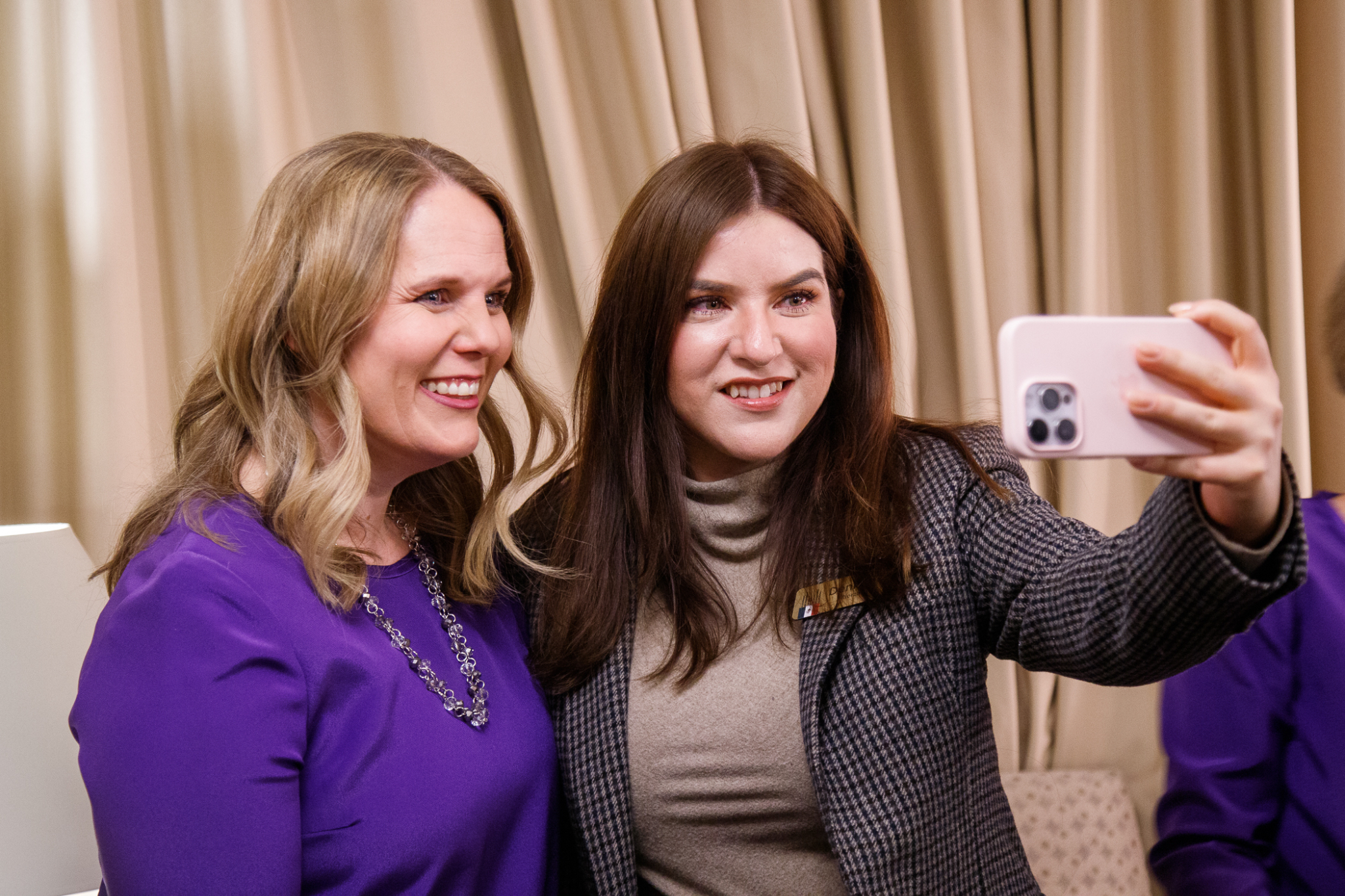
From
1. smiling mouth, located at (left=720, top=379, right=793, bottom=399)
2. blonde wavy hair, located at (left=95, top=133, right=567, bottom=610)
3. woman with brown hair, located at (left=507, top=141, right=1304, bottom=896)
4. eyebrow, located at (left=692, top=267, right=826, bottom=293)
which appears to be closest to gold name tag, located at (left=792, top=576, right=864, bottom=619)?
woman with brown hair, located at (left=507, top=141, right=1304, bottom=896)

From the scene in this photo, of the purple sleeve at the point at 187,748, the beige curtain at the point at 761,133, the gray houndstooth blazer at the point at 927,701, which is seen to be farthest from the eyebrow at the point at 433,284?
the beige curtain at the point at 761,133

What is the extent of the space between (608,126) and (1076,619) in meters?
1.35

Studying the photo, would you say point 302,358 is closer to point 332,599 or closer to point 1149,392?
point 332,599

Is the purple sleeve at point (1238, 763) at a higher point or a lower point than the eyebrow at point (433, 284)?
lower

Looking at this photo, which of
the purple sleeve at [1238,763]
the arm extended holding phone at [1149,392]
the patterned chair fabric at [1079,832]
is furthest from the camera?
the patterned chair fabric at [1079,832]

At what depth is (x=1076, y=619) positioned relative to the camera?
0.96 metres

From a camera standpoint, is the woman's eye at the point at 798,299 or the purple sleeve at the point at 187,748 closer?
the purple sleeve at the point at 187,748

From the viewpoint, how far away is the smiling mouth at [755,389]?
1.22 m

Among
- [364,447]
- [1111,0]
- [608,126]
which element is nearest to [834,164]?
[608,126]

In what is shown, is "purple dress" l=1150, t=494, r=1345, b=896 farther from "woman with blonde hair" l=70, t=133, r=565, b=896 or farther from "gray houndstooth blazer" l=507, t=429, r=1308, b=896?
"woman with blonde hair" l=70, t=133, r=565, b=896

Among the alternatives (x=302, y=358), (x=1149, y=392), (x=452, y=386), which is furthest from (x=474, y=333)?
(x=1149, y=392)

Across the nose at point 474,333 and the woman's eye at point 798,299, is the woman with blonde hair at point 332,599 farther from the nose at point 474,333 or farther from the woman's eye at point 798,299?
the woman's eye at point 798,299

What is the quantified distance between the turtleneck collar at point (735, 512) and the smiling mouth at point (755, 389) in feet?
0.40

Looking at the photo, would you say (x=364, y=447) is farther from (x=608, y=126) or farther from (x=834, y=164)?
(x=834, y=164)
